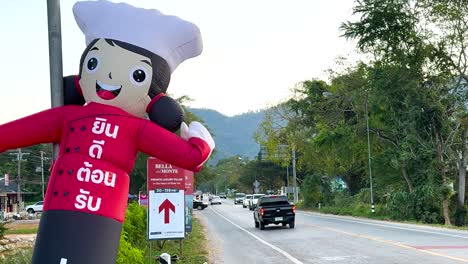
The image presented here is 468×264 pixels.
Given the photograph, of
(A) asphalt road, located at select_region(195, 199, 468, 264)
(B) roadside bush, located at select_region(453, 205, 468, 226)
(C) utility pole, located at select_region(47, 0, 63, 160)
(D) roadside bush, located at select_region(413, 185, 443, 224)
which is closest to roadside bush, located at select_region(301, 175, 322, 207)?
(D) roadside bush, located at select_region(413, 185, 443, 224)

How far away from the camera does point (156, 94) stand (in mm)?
5223

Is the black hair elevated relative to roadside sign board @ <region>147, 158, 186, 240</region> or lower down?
elevated

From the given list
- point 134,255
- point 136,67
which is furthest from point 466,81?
point 136,67

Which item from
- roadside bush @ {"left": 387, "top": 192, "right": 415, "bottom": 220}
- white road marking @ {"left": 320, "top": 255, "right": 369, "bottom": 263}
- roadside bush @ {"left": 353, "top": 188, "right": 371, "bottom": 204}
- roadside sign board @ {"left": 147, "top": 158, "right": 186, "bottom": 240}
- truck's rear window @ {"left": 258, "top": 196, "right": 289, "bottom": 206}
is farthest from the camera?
roadside bush @ {"left": 353, "top": 188, "right": 371, "bottom": 204}

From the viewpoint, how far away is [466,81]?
33.1 metres

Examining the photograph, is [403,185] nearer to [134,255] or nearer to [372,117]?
[372,117]

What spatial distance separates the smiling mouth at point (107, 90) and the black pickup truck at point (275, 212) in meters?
22.5

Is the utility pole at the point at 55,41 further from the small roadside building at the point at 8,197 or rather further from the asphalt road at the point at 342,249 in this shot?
the small roadside building at the point at 8,197

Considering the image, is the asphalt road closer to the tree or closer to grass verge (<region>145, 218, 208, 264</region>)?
grass verge (<region>145, 218, 208, 264</region>)

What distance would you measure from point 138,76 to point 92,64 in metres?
0.43

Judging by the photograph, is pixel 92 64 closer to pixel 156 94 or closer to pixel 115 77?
pixel 115 77

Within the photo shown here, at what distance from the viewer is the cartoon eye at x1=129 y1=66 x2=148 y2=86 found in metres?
5.01

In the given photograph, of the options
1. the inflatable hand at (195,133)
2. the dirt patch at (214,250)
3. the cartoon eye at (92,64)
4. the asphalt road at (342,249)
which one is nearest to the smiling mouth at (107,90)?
the cartoon eye at (92,64)

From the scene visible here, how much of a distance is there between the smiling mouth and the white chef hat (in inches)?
19.1
